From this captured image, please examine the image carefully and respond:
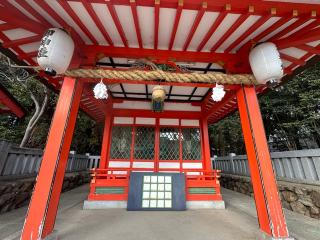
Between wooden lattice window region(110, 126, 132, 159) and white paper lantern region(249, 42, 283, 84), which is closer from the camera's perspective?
white paper lantern region(249, 42, 283, 84)

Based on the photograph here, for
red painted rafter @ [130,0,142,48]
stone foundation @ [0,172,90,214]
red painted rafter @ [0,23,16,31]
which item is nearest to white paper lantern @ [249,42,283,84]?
red painted rafter @ [130,0,142,48]

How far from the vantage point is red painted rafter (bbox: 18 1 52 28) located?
2.78 meters

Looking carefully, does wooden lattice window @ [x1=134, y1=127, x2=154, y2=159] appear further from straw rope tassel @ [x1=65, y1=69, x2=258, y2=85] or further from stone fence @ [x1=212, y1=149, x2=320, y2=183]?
stone fence @ [x1=212, y1=149, x2=320, y2=183]

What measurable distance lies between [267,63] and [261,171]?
2.08 meters

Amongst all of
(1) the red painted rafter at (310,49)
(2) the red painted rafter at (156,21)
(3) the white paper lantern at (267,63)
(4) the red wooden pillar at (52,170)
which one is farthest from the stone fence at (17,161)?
(1) the red painted rafter at (310,49)

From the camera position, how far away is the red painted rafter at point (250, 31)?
9.89 ft

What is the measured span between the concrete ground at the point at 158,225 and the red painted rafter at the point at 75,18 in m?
4.07

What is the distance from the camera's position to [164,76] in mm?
3574

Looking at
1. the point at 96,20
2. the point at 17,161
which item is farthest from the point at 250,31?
the point at 17,161

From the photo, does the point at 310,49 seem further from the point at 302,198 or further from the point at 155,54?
the point at 302,198

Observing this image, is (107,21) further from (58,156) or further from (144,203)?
(144,203)

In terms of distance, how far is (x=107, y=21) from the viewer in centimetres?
325

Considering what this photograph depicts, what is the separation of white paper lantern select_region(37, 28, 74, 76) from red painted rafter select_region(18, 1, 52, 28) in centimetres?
Result: 42

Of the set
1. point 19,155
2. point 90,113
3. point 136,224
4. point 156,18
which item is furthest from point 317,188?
point 19,155
